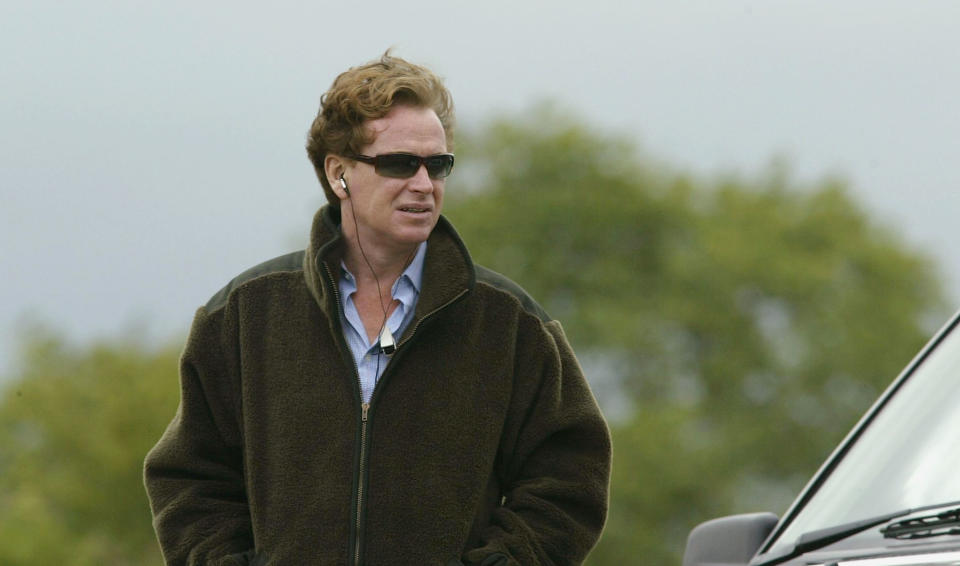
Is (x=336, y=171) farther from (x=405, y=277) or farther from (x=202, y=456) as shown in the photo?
(x=202, y=456)

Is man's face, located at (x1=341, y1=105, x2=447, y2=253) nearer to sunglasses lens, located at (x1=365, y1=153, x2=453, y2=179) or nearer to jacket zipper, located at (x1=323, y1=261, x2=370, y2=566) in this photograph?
sunglasses lens, located at (x1=365, y1=153, x2=453, y2=179)

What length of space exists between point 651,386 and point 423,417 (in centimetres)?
4026

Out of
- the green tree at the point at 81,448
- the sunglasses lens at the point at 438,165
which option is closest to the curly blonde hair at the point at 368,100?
the sunglasses lens at the point at 438,165

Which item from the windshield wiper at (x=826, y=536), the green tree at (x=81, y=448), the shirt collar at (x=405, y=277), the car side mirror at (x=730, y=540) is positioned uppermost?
the shirt collar at (x=405, y=277)

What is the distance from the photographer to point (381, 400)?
3.58 m

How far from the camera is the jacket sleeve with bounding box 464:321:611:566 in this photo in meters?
3.64

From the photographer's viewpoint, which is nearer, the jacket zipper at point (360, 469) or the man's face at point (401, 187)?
the jacket zipper at point (360, 469)

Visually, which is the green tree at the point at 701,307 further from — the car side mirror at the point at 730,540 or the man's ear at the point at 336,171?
the car side mirror at the point at 730,540

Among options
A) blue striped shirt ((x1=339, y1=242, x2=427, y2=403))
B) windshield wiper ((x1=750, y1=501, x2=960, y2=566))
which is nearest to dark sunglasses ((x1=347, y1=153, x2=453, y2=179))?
blue striped shirt ((x1=339, y1=242, x2=427, y2=403))

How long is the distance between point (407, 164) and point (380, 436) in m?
0.59

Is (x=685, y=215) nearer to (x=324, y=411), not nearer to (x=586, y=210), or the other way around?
(x=586, y=210)

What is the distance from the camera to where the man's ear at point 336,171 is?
3793mm

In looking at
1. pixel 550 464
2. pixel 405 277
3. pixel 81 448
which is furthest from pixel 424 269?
pixel 81 448

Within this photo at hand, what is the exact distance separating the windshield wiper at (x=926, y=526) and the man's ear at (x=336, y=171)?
160 centimetres
